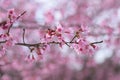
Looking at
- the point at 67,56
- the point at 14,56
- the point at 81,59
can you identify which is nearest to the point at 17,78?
the point at 14,56

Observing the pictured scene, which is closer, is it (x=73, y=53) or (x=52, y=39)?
(x=52, y=39)

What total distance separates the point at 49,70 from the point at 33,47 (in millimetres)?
12427

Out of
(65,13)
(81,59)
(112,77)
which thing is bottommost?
(112,77)

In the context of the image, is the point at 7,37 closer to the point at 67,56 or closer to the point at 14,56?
the point at 14,56

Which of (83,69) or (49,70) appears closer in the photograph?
(49,70)

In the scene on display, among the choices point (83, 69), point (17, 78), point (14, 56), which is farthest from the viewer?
point (83, 69)

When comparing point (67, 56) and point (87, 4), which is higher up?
point (87, 4)

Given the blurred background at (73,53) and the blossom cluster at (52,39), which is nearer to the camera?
the blossom cluster at (52,39)

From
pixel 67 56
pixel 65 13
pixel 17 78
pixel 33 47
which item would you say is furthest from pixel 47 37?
pixel 67 56

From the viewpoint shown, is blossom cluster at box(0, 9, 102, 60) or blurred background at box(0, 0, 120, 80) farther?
blurred background at box(0, 0, 120, 80)

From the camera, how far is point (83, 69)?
19.1 m

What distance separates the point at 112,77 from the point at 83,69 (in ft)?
6.04

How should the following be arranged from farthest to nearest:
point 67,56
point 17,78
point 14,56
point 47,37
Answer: point 67,56 < point 17,78 < point 14,56 < point 47,37

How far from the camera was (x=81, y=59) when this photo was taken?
1838cm
